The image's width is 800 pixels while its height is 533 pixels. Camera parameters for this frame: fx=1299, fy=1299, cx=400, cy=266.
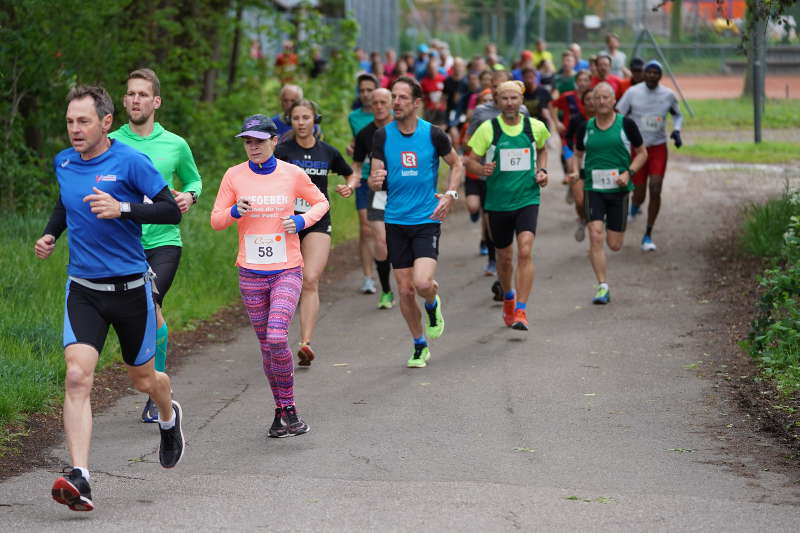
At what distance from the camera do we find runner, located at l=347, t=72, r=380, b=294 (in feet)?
41.1

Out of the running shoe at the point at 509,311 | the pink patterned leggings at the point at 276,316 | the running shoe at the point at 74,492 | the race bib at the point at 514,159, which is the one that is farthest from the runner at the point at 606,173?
the running shoe at the point at 74,492

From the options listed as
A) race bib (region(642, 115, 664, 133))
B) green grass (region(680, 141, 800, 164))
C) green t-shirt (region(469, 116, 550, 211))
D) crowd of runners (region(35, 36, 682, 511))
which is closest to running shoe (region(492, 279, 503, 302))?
crowd of runners (region(35, 36, 682, 511))

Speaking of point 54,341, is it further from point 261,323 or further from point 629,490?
point 629,490

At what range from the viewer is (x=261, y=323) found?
25.3 feet

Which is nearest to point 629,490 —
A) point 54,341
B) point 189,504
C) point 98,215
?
point 189,504

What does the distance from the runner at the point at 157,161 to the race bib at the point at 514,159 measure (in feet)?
11.3

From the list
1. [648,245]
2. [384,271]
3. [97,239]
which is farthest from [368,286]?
[97,239]

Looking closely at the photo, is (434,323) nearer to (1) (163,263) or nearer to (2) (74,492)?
(1) (163,263)

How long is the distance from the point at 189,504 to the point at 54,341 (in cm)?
372

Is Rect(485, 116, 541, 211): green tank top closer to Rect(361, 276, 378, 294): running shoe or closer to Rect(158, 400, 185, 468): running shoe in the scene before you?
Rect(361, 276, 378, 294): running shoe

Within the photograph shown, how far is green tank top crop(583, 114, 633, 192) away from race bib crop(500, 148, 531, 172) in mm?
1727

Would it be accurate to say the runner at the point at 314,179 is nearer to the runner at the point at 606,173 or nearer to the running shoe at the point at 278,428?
the running shoe at the point at 278,428

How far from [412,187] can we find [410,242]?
1.35ft

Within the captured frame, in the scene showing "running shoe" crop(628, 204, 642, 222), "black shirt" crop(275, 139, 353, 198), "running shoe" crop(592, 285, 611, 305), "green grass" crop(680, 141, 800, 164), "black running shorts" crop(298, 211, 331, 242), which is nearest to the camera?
"black running shorts" crop(298, 211, 331, 242)
